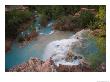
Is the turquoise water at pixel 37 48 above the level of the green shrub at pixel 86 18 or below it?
below

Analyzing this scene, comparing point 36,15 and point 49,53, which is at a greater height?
point 36,15

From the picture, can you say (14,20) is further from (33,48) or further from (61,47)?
(61,47)

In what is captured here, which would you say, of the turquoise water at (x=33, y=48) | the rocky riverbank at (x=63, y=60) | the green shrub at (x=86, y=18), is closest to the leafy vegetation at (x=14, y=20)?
the turquoise water at (x=33, y=48)

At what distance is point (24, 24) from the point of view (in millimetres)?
4543

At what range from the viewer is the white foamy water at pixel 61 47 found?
14.8 feet

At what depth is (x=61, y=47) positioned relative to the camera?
4.52m

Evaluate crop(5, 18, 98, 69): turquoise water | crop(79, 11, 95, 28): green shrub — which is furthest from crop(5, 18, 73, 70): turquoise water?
crop(79, 11, 95, 28): green shrub

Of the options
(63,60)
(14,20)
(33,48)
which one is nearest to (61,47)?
(63,60)

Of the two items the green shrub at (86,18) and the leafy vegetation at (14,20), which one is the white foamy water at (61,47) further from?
the leafy vegetation at (14,20)

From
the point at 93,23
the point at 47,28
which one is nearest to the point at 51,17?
the point at 47,28
